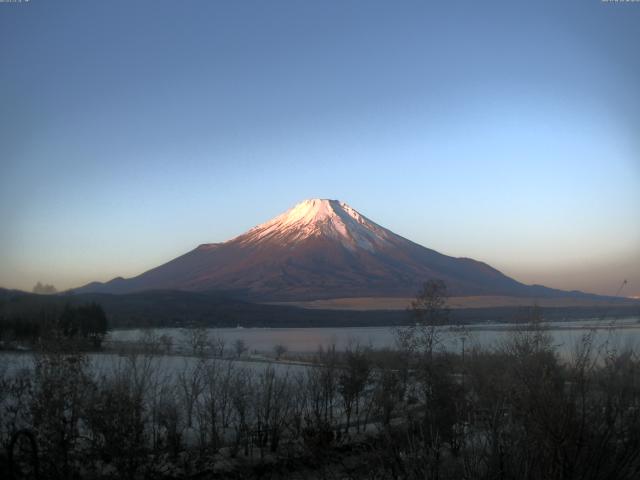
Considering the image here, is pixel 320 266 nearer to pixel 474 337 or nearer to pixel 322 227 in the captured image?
pixel 322 227

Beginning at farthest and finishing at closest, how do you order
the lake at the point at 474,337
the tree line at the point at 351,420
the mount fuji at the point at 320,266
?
1. the mount fuji at the point at 320,266
2. the lake at the point at 474,337
3. the tree line at the point at 351,420

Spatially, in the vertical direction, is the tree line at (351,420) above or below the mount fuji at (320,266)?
below

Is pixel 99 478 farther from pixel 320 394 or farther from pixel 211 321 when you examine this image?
pixel 211 321

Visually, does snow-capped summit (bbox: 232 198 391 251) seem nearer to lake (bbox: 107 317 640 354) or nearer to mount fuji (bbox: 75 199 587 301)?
mount fuji (bbox: 75 199 587 301)

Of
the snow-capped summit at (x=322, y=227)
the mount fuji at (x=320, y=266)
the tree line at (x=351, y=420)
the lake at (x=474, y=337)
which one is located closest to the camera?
the tree line at (x=351, y=420)

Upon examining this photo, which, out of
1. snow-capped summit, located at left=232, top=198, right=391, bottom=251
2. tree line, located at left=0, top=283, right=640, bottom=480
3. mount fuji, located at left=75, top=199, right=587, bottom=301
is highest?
snow-capped summit, located at left=232, top=198, right=391, bottom=251

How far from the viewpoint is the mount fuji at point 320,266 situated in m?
104

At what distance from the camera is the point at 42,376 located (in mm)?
9797

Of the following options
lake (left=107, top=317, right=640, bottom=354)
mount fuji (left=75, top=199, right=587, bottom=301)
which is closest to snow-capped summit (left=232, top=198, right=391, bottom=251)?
mount fuji (left=75, top=199, right=587, bottom=301)

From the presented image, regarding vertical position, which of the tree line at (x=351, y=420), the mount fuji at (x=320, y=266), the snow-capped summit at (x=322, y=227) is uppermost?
the snow-capped summit at (x=322, y=227)

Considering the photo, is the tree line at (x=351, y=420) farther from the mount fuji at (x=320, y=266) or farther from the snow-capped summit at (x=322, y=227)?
the snow-capped summit at (x=322, y=227)

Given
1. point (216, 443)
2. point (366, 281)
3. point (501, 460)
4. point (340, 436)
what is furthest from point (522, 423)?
point (366, 281)

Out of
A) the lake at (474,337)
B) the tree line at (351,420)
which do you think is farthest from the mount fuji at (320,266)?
Result: the tree line at (351,420)

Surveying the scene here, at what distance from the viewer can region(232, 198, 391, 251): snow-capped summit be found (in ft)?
427
